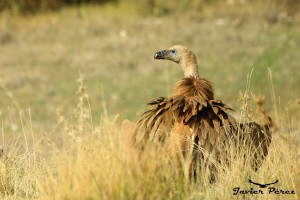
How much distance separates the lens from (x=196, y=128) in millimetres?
5816

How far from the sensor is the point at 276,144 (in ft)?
19.8

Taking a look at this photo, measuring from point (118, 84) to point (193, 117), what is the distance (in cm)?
1039

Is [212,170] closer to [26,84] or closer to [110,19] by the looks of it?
[26,84]

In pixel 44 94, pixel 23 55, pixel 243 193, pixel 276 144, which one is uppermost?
pixel 23 55

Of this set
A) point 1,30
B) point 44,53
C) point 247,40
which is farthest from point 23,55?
point 247,40

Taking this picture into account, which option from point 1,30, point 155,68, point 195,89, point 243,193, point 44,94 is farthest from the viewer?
point 1,30

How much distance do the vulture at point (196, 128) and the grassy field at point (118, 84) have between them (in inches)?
6.9

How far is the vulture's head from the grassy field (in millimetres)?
596

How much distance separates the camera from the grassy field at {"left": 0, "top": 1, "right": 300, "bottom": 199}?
4.91 metres

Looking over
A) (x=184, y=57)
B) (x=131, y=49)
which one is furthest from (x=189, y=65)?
(x=131, y=49)

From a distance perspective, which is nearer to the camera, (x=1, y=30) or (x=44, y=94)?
(x=44, y=94)

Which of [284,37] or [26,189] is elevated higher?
[284,37]

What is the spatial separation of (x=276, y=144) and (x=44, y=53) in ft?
43.5

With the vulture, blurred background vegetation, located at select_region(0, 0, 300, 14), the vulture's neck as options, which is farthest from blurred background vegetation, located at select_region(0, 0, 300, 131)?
the vulture
